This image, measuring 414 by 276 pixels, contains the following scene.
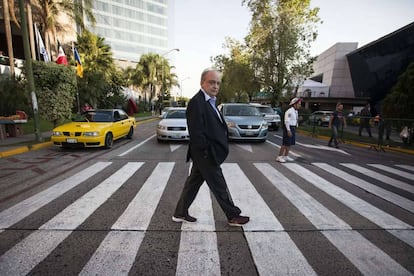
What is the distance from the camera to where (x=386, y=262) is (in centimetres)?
240

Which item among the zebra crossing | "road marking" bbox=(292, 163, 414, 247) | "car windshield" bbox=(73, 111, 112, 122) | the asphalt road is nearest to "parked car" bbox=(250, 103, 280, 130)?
"car windshield" bbox=(73, 111, 112, 122)

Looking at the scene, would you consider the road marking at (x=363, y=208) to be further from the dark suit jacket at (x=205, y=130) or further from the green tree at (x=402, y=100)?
the green tree at (x=402, y=100)

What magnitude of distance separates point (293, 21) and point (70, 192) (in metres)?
24.1

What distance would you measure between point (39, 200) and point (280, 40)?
22.9 m

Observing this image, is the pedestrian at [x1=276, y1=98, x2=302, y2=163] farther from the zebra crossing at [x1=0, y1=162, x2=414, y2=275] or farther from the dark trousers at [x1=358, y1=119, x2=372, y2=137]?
the dark trousers at [x1=358, y1=119, x2=372, y2=137]

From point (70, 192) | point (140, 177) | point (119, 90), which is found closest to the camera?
point (70, 192)

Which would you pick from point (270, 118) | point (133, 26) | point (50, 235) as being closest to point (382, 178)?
point (50, 235)

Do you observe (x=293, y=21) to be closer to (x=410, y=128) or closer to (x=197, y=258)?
(x=410, y=128)

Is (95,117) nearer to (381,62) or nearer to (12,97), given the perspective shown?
(12,97)

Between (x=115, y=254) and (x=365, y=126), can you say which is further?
(x=365, y=126)

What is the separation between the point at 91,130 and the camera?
784 centimetres

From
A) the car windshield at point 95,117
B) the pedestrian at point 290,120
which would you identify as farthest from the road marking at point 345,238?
the car windshield at point 95,117

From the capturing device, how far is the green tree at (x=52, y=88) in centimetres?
971

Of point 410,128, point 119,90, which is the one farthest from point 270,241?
point 119,90
